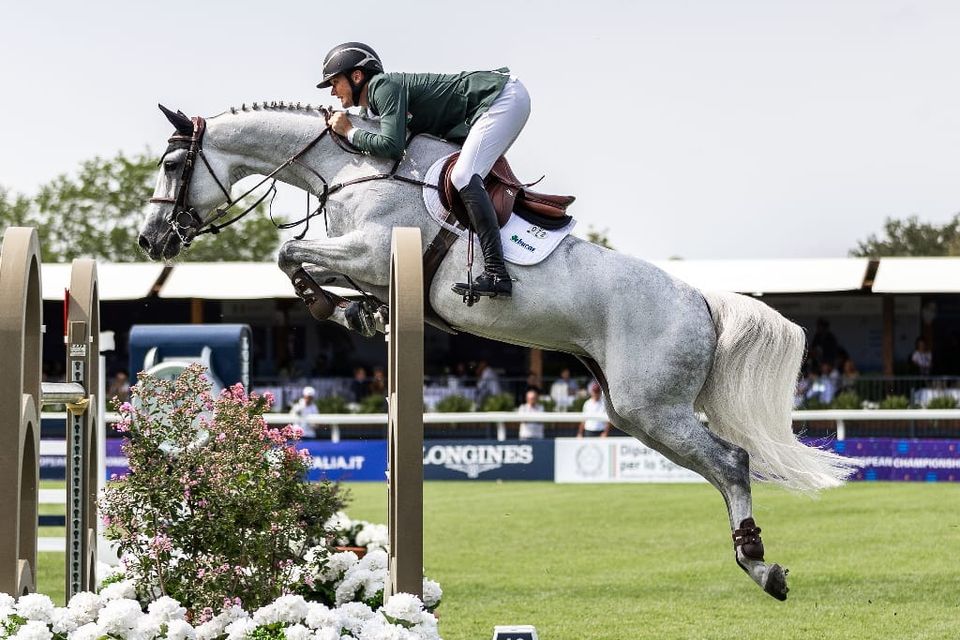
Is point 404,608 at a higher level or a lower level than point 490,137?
lower

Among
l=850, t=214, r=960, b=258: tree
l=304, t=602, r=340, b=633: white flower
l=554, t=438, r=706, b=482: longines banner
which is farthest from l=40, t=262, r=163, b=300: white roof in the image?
l=850, t=214, r=960, b=258: tree

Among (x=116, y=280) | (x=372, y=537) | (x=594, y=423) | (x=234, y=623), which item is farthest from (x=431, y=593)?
(x=116, y=280)

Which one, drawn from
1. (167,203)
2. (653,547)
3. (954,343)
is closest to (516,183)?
(167,203)

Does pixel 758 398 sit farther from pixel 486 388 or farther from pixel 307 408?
pixel 486 388

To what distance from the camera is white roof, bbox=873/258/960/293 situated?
20.5 m

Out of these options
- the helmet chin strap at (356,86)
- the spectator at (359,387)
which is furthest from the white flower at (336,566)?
the spectator at (359,387)

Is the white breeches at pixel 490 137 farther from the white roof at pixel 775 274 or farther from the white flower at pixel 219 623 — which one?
the white roof at pixel 775 274

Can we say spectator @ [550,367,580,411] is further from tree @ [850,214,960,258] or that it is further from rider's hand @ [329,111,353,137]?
tree @ [850,214,960,258]

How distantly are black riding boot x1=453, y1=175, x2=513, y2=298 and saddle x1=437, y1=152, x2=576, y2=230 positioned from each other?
0.31 ft

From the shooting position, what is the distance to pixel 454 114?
549 centimetres

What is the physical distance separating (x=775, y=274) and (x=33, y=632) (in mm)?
18149

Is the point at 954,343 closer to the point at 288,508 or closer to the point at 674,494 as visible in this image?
the point at 674,494

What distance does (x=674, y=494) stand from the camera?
15391 mm

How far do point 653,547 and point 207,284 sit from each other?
11.6 metres
